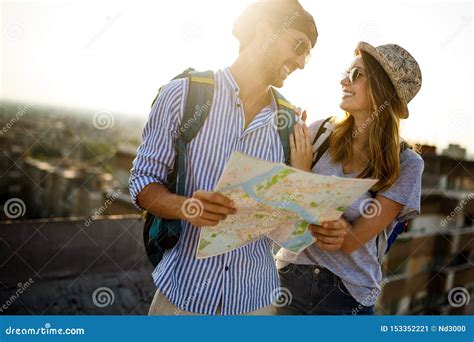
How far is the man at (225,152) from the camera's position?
64.2 inches

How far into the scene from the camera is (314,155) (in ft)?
6.80

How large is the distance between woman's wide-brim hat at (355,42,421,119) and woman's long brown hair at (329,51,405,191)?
0.12 feet

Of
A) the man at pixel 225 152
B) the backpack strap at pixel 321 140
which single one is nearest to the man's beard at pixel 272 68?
the man at pixel 225 152

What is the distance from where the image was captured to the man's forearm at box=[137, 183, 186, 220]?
5.28 feet

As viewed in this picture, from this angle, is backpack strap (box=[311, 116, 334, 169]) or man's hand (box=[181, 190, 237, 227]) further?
backpack strap (box=[311, 116, 334, 169])

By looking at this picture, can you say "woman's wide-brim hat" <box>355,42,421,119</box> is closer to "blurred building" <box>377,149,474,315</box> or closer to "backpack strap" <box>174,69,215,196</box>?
"backpack strap" <box>174,69,215,196</box>

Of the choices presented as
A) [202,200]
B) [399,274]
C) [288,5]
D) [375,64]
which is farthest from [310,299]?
[399,274]

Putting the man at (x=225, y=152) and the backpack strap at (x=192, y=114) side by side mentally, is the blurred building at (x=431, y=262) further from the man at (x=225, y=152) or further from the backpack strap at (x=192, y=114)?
the backpack strap at (x=192, y=114)

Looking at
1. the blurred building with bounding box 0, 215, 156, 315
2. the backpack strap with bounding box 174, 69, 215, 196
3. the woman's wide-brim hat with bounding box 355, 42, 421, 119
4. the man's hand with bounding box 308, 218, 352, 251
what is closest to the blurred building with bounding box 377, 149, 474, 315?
the blurred building with bounding box 0, 215, 156, 315

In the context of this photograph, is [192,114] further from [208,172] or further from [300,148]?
[300,148]

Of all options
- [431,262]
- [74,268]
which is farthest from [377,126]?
[431,262]

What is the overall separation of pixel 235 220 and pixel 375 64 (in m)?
0.93

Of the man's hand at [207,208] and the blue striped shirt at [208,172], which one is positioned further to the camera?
the blue striped shirt at [208,172]

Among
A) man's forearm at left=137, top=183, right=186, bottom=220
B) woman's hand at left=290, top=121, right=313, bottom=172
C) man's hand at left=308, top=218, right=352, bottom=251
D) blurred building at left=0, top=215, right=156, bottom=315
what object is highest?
woman's hand at left=290, top=121, right=313, bottom=172
